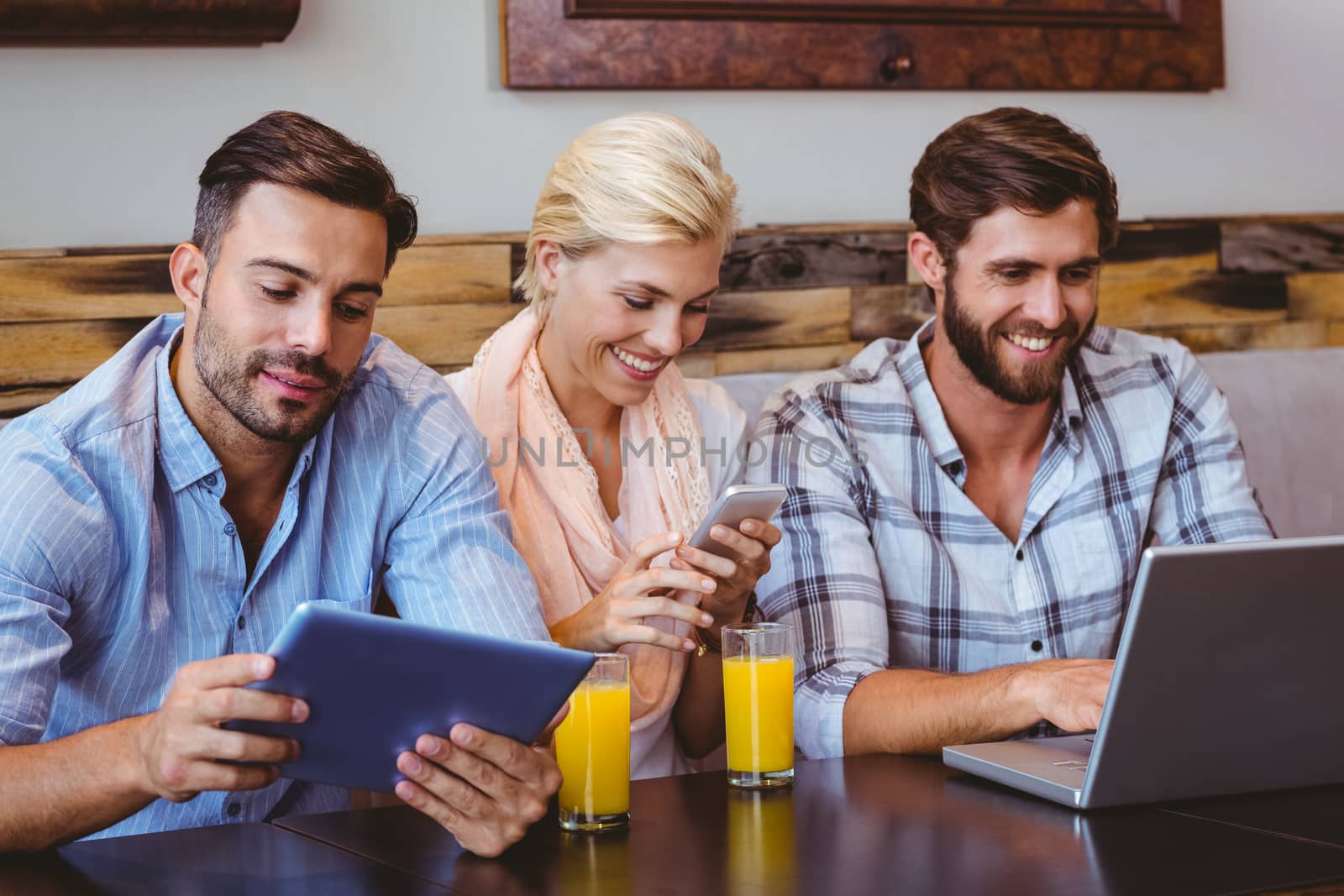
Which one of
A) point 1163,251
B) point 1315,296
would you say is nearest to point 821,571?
point 1163,251

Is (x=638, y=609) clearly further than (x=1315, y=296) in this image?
No

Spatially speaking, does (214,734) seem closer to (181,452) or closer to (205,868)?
(205,868)

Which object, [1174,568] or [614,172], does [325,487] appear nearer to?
[614,172]

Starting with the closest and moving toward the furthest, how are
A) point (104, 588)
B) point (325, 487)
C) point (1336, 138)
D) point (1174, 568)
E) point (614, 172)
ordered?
point (1174, 568) < point (104, 588) < point (325, 487) < point (614, 172) < point (1336, 138)

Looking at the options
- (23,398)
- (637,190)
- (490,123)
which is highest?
(490,123)

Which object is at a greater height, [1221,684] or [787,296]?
[787,296]

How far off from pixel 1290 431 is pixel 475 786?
71.0 inches

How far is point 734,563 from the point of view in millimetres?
1540

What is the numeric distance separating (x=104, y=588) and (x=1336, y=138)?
8.04 ft

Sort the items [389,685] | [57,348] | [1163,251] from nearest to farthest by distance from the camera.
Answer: [389,685]
[57,348]
[1163,251]

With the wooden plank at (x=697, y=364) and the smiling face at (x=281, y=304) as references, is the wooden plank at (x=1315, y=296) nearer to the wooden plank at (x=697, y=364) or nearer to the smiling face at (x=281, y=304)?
the wooden plank at (x=697, y=364)

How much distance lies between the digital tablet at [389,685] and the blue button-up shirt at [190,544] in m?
0.32

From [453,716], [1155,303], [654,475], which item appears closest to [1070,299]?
[654,475]

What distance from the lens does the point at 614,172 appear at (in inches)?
70.0
